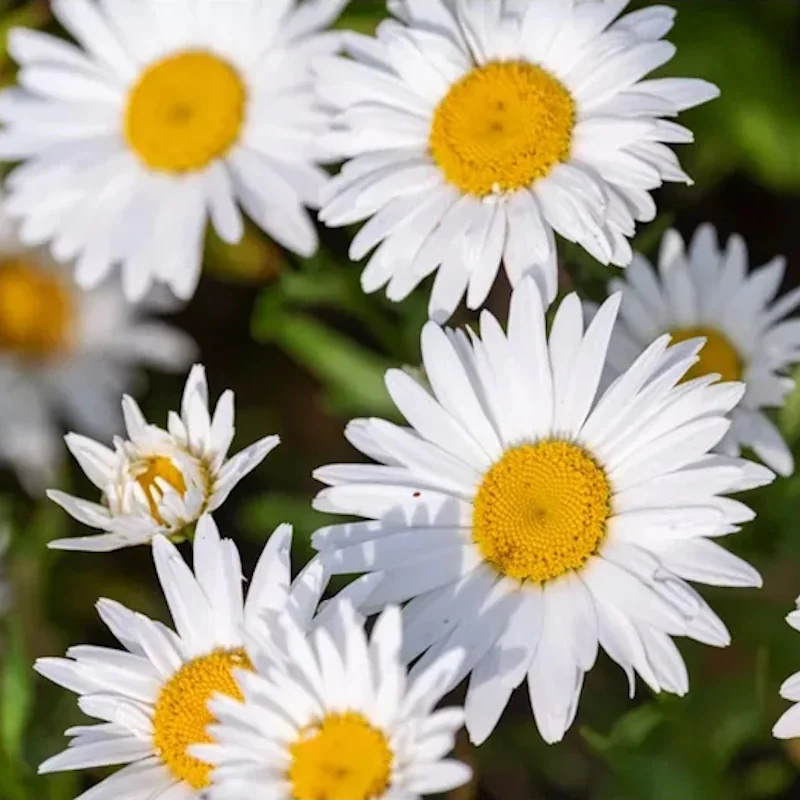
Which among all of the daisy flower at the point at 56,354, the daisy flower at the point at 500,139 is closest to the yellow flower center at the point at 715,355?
the daisy flower at the point at 500,139

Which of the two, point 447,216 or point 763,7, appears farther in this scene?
point 763,7

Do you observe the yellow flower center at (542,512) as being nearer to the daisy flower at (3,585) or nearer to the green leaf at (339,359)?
the green leaf at (339,359)

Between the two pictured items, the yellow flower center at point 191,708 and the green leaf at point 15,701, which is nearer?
the yellow flower center at point 191,708

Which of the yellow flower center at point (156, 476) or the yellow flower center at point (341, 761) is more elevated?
the yellow flower center at point (156, 476)

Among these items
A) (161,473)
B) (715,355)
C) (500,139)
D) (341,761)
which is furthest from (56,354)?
(341,761)

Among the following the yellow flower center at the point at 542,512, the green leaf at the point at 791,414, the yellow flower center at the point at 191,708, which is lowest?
the yellow flower center at the point at 191,708

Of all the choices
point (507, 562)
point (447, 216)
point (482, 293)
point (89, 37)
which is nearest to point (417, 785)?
point (507, 562)

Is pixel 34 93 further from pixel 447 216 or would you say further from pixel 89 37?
pixel 447 216
